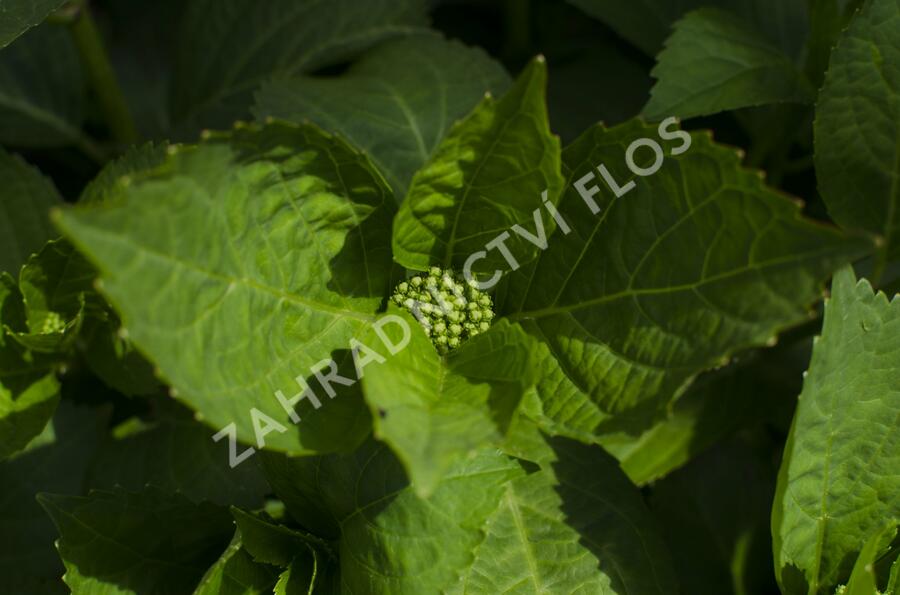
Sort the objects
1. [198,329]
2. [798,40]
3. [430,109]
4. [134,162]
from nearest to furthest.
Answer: [198,329] < [134,162] < [430,109] < [798,40]

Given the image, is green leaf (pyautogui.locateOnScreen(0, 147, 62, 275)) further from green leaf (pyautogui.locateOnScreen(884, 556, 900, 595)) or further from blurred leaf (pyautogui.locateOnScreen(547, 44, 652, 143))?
green leaf (pyautogui.locateOnScreen(884, 556, 900, 595))

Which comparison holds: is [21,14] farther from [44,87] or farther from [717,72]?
[717,72]

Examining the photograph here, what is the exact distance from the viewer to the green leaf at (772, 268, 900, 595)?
838 millimetres

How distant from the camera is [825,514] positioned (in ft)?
2.98

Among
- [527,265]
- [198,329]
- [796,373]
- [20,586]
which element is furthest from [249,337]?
[796,373]

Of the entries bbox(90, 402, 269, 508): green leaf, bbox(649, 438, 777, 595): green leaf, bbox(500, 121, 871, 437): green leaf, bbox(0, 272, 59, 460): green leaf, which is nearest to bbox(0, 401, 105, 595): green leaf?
bbox(90, 402, 269, 508): green leaf

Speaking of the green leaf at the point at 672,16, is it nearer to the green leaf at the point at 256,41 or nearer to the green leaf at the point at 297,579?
the green leaf at the point at 256,41

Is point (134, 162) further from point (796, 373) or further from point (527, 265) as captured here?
point (796, 373)

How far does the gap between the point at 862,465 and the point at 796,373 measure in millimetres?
309

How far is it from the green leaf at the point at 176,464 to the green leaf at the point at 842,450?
1.81ft

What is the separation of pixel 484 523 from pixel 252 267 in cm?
30

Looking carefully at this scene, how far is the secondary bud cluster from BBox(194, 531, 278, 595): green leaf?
260 millimetres

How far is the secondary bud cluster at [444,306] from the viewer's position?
853mm

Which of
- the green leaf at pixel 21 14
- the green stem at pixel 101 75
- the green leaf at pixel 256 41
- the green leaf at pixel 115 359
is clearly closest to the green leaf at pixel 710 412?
the green leaf at pixel 115 359
